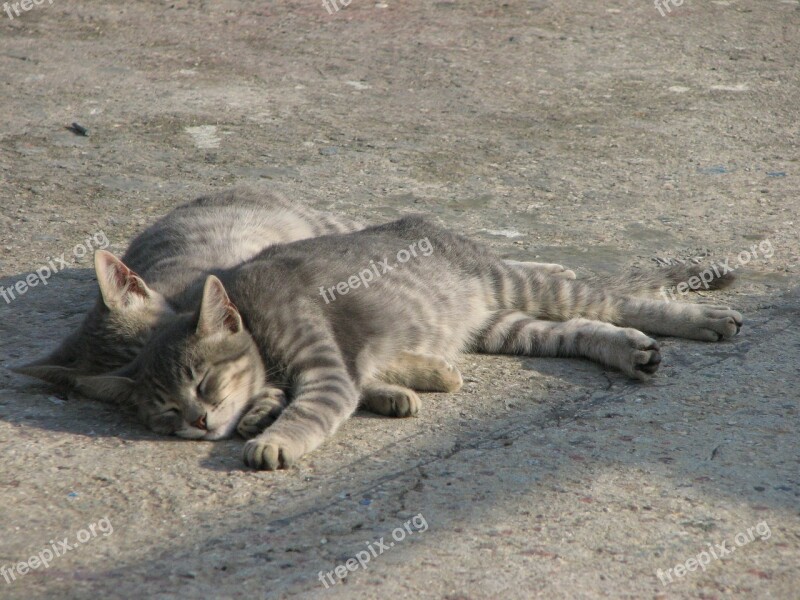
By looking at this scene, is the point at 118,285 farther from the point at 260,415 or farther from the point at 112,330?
the point at 260,415

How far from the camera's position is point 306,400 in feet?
12.5

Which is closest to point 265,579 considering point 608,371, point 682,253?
point 608,371

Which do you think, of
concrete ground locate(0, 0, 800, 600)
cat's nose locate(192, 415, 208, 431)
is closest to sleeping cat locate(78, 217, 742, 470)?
cat's nose locate(192, 415, 208, 431)

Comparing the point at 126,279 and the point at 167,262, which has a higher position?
the point at 126,279

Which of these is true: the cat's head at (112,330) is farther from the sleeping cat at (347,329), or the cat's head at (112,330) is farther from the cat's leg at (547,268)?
the cat's leg at (547,268)

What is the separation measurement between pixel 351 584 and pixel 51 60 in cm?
626

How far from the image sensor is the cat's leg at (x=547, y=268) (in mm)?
5066

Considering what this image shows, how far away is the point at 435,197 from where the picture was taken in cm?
619

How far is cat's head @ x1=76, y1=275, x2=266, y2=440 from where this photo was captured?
12.5 feet

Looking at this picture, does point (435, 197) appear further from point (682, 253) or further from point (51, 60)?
point (51, 60)

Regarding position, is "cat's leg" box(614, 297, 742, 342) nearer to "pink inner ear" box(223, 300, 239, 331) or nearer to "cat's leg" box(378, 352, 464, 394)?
"cat's leg" box(378, 352, 464, 394)

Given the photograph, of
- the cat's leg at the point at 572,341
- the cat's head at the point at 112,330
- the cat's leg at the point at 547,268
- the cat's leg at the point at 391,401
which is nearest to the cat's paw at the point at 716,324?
the cat's leg at the point at 572,341

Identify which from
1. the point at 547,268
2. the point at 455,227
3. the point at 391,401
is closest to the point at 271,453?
A: the point at 391,401

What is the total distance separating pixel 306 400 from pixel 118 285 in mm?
941
